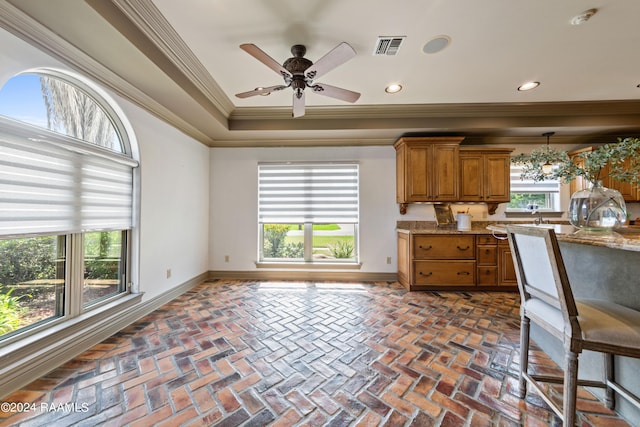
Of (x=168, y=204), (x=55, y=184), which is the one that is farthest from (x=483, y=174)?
(x=55, y=184)

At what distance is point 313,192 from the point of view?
4.20m

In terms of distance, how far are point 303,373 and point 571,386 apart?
1484 mm

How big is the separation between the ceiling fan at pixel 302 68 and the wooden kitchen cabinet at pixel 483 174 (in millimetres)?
2473

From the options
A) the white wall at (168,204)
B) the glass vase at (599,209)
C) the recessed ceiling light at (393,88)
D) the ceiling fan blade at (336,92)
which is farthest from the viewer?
the recessed ceiling light at (393,88)

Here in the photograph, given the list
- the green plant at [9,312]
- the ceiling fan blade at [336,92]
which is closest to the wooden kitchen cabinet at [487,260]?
the ceiling fan blade at [336,92]

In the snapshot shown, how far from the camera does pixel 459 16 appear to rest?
1.84 m

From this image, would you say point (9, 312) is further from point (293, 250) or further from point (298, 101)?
point (293, 250)

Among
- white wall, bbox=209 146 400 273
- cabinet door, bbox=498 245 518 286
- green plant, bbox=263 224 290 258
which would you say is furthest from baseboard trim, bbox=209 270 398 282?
cabinet door, bbox=498 245 518 286

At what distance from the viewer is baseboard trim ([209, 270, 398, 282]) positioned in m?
4.12

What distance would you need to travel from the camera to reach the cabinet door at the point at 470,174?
A: 3816mm

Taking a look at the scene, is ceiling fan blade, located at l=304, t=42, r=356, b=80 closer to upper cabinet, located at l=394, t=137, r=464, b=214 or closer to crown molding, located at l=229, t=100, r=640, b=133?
crown molding, located at l=229, t=100, r=640, b=133

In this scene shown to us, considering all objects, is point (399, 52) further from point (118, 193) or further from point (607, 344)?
point (118, 193)

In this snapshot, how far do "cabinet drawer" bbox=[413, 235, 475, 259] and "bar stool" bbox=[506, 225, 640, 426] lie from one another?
2.08m

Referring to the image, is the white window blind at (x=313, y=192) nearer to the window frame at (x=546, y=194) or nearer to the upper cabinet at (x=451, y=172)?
the upper cabinet at (x=451, y=172)
